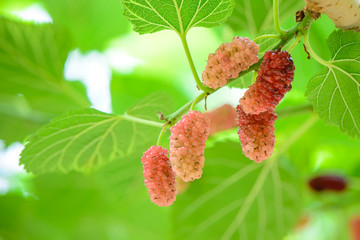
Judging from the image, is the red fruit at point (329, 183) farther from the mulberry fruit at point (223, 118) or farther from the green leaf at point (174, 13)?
the green leaf at point (174, 13)

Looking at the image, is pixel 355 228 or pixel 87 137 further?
pixel 355 228

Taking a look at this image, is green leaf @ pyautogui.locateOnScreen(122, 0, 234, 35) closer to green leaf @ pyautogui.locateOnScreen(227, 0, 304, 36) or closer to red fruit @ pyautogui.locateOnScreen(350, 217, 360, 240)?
green leaf @ pyautogui.locateOnScreen(227, 0, 304, 36)

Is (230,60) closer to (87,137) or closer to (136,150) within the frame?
(87,137)

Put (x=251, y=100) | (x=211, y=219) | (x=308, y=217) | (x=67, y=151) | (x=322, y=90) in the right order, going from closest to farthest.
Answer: (x=251, y=100) < (x=322, y=90) < (x=67, y=151) < (x=211, y=219) < (x=308, y=217)

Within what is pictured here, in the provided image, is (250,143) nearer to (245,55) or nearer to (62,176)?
(245,55)

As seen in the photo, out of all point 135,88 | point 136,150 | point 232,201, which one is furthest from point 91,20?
point 232,201

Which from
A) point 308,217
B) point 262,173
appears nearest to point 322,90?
point 262,173
